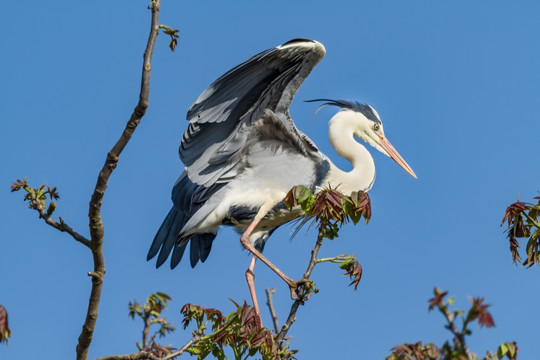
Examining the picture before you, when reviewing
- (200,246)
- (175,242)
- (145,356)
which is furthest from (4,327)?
(200,246)

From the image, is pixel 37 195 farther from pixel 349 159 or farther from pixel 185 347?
pixel 349 159

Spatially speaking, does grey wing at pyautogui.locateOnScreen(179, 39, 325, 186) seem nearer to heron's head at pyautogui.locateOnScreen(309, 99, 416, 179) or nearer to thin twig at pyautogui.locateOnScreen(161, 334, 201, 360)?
heron's head at pyautogui.locateOnScreen(309, 99, 416, 179)

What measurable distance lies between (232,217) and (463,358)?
433 centimetres

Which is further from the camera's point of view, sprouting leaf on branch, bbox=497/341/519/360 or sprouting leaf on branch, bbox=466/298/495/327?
sprouting leaf on branch, bbox=497/341/519/360

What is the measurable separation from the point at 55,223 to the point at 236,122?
250 cm

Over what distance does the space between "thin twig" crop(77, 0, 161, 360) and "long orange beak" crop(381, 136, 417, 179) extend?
3959 millimetres

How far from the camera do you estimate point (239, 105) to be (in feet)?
18.5

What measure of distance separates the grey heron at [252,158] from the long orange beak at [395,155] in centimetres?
45

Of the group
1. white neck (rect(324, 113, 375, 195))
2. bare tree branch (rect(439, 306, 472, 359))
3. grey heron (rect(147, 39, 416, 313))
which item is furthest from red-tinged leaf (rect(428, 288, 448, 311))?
white neck (rect(324, 113, 375, 195))

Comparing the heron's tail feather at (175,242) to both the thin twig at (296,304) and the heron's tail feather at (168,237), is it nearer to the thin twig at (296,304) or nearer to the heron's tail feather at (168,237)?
the heron's tail feather at (168,237)

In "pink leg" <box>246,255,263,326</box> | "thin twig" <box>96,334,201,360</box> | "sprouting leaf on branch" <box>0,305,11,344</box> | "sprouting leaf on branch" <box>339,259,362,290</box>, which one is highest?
"pink leg" <box>246,255,263,326</box>

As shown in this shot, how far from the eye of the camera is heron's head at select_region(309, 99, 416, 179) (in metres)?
6.69

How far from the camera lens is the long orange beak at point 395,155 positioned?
6.97 metres

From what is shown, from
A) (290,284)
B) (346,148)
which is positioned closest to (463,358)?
(290,284)
